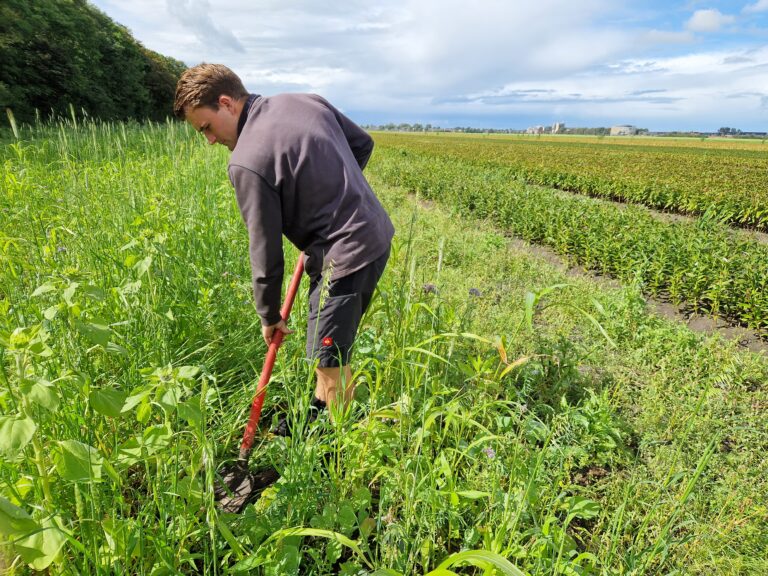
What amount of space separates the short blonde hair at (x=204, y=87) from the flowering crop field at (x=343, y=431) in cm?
67

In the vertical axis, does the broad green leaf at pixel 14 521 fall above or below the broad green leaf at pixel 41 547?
above

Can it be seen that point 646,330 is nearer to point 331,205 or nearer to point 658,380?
point 658,380

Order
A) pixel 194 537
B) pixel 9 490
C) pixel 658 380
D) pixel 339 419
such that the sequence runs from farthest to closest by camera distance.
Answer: pixel 658 380, pixel 339 419, pixel 194 537, pixel 9 490

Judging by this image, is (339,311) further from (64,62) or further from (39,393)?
(64,62)

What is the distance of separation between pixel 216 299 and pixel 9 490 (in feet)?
5.36

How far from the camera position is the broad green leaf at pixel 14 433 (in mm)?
762

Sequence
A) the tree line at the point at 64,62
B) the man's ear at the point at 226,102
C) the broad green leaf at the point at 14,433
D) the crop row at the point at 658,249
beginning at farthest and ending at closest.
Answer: the tree line at the point at 64,62
the crop row at the point at 658,249
the man's ear at the point at 226,102
the broad green leaf at the point at 14,433

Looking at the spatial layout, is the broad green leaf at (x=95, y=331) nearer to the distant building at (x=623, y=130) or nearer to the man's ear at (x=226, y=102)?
the man's ear at (x=226, y=102)

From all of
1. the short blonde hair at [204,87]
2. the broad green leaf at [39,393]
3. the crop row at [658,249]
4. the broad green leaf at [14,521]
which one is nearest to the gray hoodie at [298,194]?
the short blonde hair at [204,87]

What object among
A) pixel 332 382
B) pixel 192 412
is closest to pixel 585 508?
pixel 332 382

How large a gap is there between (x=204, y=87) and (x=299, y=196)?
0.63m

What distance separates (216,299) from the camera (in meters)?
2.68

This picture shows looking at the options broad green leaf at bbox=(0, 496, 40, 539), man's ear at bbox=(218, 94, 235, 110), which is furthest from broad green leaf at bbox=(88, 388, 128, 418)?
man's ear at bbox=(218, 94, 235, 110)

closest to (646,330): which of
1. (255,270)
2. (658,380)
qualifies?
(658,380)
